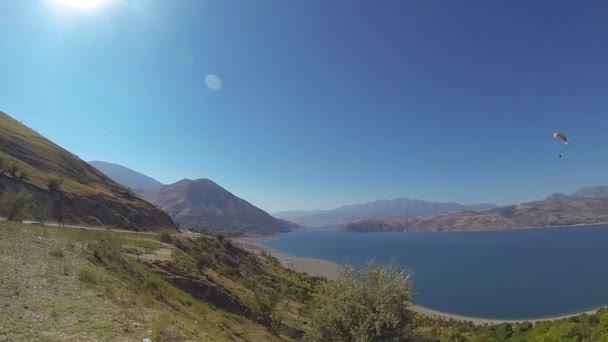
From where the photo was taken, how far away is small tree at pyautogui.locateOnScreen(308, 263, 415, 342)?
19.9 m

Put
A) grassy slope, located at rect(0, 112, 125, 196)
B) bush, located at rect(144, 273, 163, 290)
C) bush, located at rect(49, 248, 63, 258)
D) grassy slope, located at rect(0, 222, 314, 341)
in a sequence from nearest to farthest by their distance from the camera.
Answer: grassy slope, located at rect(0, 222, 314, 341) < bush, located at rect(49, 248, 63, 258) < bush, located at rect(144, 273, 163, 290) < grassy slope, located at rect(0, 112, 125, 196)

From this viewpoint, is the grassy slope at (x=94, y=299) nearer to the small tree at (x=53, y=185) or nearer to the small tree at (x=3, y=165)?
the small tree at (x=53, y=185)

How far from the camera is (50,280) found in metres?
16.5

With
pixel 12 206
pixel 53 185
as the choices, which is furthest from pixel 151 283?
pixel 53 185

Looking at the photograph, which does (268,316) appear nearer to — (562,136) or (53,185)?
(562,136)

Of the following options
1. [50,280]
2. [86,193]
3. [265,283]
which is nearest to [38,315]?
[50,280]

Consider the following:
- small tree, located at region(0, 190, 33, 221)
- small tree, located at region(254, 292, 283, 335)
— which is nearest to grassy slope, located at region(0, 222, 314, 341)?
small tree, located at region(254, 292, 283, 335)

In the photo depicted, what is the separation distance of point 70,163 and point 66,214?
42.8 m

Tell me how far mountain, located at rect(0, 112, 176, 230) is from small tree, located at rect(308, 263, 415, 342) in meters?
56.2

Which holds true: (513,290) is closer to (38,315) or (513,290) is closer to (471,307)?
(471,307)

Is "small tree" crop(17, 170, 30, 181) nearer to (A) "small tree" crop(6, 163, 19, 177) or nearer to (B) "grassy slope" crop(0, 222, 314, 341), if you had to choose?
(A) "small tree" crop(6, 163, 19, 177)

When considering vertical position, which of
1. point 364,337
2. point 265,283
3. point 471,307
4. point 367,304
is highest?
point 367,304

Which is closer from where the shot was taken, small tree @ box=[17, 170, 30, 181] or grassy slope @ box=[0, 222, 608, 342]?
grassy slope @ box=[0, 222, 608, 342]

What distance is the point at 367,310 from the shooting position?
20609 millimetres
